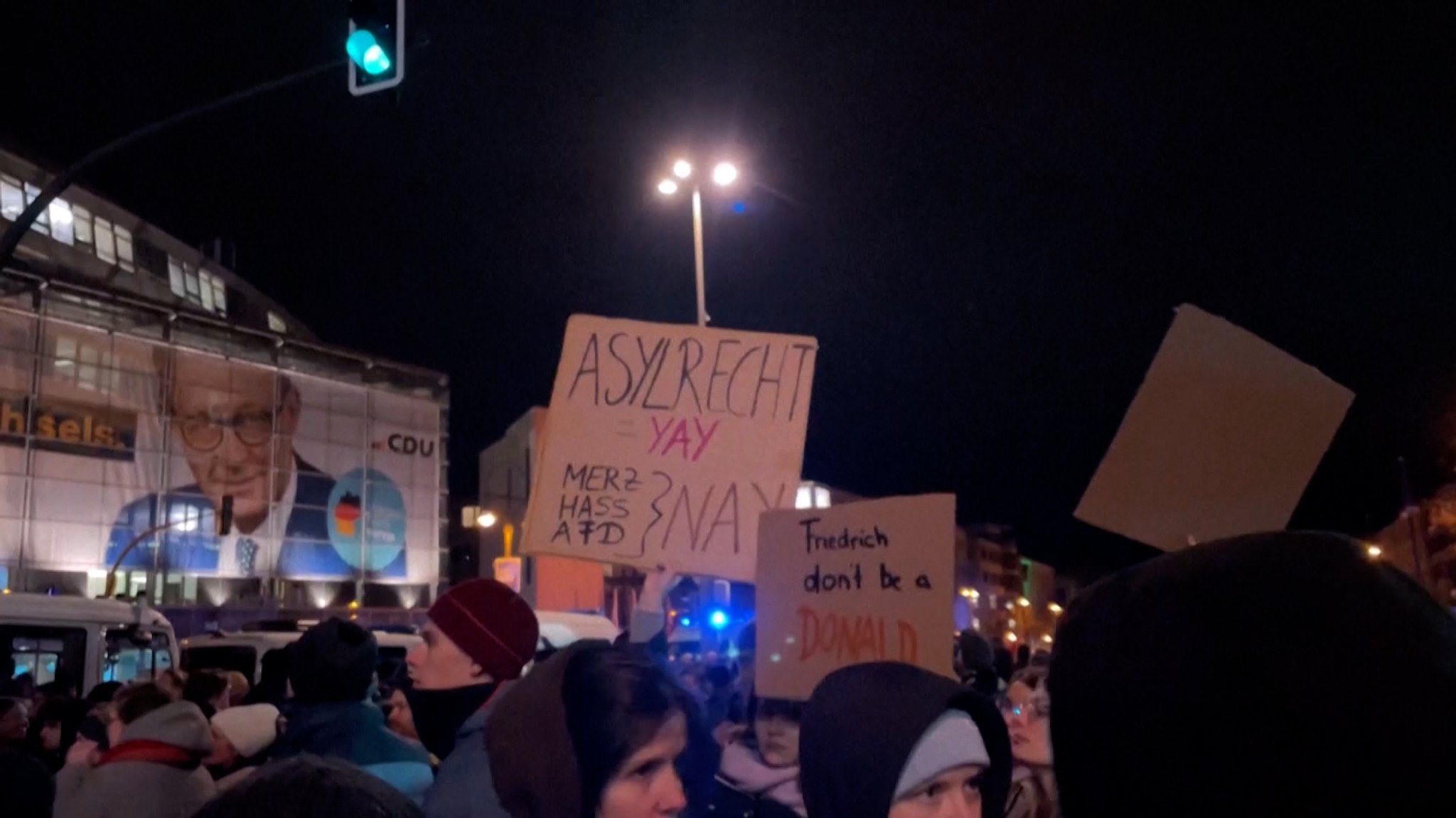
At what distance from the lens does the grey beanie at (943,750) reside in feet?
8.36

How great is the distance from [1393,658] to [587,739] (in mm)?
1773

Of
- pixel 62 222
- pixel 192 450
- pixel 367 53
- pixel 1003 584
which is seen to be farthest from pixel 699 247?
pixel 1003 584

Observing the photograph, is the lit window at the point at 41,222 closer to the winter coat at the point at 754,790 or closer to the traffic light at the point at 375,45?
the traffic light at the point at 375,45

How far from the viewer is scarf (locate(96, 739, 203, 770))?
3.88 metres

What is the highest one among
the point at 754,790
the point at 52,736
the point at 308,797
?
the point at 308,797

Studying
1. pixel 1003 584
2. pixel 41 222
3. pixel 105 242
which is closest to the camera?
pixel 41 222

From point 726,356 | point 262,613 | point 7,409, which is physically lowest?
point 262,613

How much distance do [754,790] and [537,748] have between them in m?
1.47

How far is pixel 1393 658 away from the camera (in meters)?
1.01

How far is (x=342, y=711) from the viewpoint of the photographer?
4.10m

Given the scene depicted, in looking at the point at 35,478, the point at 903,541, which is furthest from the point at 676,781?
the point at 35,478

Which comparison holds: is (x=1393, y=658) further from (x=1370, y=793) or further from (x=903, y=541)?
(x=903, y=541)

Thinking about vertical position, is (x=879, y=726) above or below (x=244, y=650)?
above

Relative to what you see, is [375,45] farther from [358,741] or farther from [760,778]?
[760,778]
